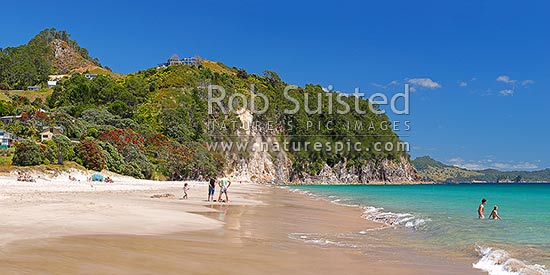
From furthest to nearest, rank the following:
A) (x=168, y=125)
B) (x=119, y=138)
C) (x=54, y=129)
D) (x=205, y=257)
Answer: (x=168, y=125), (x=119, y=138), (x=54, y=129), (x=205, y=257)

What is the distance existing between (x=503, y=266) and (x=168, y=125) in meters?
79.3

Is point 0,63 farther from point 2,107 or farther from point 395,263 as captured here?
point 395,263

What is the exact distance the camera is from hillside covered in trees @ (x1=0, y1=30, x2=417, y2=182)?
2057 inches

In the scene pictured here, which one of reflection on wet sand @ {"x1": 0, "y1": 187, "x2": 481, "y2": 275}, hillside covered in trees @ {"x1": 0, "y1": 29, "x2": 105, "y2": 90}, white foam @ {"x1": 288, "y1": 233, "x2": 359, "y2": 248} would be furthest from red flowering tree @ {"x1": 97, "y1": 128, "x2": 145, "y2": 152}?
hillside covered in trees @ {"x1": 0, "y1": 29, "x2": 105, "y2": 90}

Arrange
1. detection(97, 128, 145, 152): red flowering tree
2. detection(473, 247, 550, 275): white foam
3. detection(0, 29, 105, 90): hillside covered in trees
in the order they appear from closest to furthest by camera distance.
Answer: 1. detection(473, 247, 550, 275): white foam
2. detection(97, 128, 145, 152): red flowering tree
3. detection(0, 29, 105, 90): hillside covered in trees

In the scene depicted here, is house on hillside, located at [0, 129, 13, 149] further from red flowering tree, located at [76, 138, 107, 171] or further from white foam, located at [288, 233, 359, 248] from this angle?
white foam, located at [288, 233, 359, 248]

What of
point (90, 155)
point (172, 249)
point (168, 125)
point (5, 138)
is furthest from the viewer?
point (168, 125)

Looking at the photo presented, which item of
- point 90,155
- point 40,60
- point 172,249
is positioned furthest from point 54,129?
point 40,60

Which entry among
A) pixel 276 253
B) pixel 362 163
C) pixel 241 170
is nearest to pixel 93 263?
pixel 276 253

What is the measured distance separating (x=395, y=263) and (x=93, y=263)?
5.75m

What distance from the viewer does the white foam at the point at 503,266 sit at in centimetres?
873

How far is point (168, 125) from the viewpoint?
277 feet

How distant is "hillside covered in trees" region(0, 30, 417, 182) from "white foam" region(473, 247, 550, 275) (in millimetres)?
35814

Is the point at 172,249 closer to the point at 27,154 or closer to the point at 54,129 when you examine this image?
the point at 27,154
